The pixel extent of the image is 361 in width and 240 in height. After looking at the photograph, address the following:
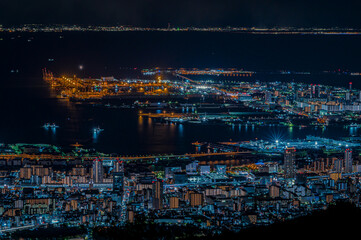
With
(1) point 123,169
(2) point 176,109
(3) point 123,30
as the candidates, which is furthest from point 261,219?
(3) point 123,30

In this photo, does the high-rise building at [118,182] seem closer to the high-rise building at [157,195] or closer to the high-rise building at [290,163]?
the high-rise building at [157,195]

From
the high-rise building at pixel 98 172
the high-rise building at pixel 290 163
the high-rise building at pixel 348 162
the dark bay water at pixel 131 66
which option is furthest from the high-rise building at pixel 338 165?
the high-rise building at pixel 98 172

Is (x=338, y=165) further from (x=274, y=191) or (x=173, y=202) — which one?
(x=173, y=202)

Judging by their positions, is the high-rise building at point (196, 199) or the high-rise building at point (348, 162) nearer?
the high-rise building at point (196, 199)

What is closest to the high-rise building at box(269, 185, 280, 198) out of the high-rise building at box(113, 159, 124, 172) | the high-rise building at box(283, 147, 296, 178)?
the high-rise building at box(283, 147, 296, 178)

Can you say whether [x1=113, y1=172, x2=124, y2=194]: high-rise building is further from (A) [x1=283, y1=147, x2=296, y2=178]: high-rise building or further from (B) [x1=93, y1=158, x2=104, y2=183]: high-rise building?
(A) [x1=283, y1=147, x2=296, y2=178]: high-rise building

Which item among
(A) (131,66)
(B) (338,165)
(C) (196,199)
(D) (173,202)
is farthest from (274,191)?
(A) (131,66)
